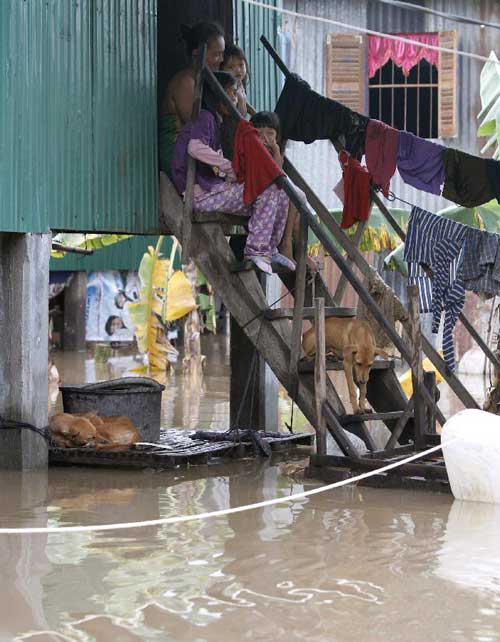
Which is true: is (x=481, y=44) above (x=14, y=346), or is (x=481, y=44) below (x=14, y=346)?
above

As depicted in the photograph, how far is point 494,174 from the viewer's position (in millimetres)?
10008

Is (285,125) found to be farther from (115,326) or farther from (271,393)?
(115,326)

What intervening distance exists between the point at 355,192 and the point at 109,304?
17932 mm

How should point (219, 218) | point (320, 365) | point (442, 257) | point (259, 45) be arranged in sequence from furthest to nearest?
point (259, 45) < point (219, 218) < point (442, 257) < point (320, 365)

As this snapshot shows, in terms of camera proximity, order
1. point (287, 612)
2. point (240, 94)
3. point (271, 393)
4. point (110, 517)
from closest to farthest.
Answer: point (287, 612) → point (110, 517) → point (240, 94) → point (271, 393)

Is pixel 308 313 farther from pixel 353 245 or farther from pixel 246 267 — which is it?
pixel 353 245

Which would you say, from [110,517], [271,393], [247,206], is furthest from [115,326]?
[110,517]

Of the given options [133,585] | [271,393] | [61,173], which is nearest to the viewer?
[133,585]

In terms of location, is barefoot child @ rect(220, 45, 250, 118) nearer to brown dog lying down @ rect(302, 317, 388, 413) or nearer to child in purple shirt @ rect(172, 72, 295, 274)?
child in purple shirt @ rect(172, 72, 295, 274)

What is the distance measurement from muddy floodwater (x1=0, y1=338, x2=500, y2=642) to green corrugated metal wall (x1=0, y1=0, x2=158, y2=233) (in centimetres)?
242

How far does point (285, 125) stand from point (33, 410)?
4062mm

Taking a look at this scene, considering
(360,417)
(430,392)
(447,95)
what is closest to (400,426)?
(360,417)

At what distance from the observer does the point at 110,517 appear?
7676 mm

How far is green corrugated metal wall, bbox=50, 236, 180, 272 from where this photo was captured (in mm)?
25828
